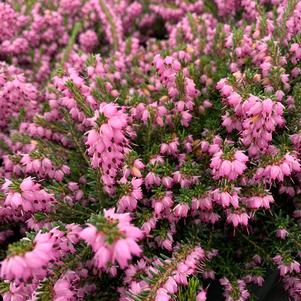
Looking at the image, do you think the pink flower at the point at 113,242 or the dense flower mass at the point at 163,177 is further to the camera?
the dense flower mass at the point at 163,177

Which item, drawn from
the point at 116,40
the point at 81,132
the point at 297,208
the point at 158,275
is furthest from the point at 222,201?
the point at 116,40

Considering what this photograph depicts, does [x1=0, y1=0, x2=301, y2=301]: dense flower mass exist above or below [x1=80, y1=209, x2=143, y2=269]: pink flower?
below

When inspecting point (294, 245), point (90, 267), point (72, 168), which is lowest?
point (294, 245)

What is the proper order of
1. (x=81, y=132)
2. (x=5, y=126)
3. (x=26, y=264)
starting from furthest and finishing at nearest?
(x=5, y=126), (x=81, y=132), (x=26, y=264)

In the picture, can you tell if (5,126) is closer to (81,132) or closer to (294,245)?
(81,132)

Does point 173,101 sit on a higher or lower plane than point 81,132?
higher

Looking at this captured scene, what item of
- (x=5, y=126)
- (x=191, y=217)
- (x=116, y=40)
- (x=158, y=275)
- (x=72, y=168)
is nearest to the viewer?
(x=158, y=275)

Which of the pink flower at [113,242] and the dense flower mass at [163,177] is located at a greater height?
the pink flower at [113,242]

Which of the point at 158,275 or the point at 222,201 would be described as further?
the point at 222,201
